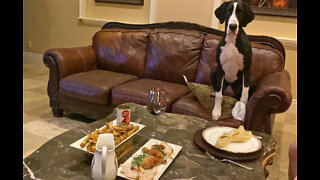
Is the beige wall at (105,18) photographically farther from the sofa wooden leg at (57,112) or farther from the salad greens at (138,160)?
the salad greens at (138,160)

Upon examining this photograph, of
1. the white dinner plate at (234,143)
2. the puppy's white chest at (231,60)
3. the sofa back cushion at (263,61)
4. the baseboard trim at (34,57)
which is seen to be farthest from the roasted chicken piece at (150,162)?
the baseboard trim at (34,57)

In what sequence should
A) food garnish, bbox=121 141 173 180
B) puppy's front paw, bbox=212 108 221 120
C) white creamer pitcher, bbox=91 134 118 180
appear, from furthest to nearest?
puppy's front paw, bbox=212 108 221 120
food garnish, bbox=121 141 173 180
white creamer pitcher, bbox=91 134 118 180

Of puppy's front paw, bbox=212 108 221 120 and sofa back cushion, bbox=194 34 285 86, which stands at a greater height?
sofa back cushion, bbox=194 34 285 86

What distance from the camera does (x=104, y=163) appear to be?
1.14m

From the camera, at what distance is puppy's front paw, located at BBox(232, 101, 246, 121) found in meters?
2.27

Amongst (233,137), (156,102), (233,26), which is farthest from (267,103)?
(156,102)

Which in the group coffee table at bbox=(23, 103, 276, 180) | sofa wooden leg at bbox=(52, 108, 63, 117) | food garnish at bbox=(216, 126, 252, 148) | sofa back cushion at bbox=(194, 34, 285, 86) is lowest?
sofa wooden leg at bbox=(52, 108, 63, 117)

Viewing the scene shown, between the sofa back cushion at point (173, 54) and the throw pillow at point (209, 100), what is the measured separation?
45 centimetres

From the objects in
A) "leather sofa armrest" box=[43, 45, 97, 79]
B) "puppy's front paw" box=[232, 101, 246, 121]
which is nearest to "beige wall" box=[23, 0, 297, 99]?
"leather sofa armrest" box=[43, 45, 97, 79]

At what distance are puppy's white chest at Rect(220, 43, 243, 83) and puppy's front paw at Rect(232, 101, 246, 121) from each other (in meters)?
0.22

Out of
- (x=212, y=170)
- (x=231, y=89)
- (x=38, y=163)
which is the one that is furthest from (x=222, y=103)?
(x=38, y=163)

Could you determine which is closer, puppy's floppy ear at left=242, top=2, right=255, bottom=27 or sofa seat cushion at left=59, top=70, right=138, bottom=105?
puppy's floppy ear at left=242, top=2, right=255, bottom=27

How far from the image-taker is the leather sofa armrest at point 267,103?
2.11 meters

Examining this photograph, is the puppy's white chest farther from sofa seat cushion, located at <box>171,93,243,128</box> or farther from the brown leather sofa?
sofa seat cushion, located at <box>171,93,243,128</box>
